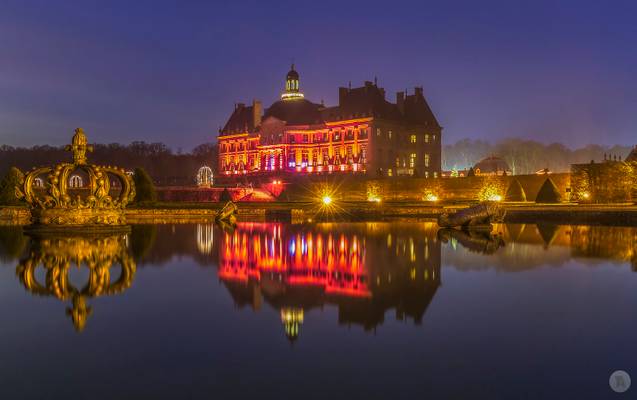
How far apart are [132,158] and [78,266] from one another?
8758cm

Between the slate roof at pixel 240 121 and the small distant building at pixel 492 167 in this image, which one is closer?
the small distant building at pixel 492 167

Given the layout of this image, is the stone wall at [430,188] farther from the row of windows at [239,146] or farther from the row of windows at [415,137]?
the row of windows at [239,146]

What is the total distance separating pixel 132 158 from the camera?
94.7m

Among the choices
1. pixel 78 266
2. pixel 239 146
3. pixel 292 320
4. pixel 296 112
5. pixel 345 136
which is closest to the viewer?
pixel 292 320

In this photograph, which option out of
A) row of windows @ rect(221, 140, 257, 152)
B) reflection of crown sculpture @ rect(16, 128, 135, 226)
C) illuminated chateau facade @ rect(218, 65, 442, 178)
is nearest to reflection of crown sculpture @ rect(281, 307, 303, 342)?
reflection of crown sculpture @ rect(16, 128, 135, 226)

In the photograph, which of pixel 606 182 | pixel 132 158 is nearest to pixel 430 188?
pixel 606 182

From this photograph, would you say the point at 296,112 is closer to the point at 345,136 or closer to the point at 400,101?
the point at 345,136

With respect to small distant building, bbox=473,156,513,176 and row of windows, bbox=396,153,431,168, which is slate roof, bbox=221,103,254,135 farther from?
small distant building, bbox=473,156,513,176

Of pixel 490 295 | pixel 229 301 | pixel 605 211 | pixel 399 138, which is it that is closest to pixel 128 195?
pixel 229 301

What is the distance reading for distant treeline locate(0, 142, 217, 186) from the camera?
299ft

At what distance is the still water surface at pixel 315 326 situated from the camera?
485 centimetres

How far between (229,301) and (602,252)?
977 cm

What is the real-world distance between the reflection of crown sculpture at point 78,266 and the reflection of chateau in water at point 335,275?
182 cm

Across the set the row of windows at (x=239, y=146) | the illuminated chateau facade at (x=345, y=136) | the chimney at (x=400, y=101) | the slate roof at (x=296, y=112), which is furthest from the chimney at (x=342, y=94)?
the row of windows at (x=239, y=146)
